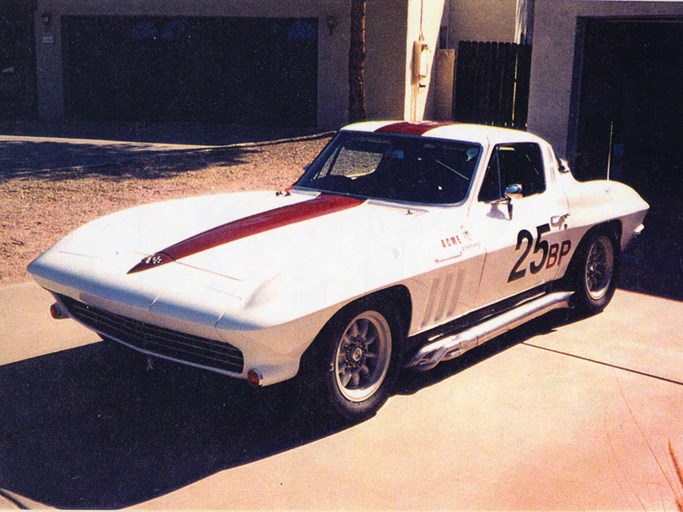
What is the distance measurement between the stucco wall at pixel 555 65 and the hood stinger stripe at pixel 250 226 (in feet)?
23.7

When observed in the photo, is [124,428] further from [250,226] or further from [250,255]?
[250,226]

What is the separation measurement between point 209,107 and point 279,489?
17.7m

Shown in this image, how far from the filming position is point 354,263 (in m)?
4.25

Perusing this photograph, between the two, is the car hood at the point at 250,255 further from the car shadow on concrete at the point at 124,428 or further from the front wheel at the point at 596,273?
the front wheel at the point at 596,273

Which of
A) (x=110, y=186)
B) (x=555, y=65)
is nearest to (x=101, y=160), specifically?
(x=110, y=186)

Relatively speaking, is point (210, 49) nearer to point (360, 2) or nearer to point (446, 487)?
point (360, 2)

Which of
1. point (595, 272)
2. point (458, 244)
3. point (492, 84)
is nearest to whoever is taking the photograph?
point (458, 244)

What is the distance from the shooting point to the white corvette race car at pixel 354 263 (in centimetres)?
395

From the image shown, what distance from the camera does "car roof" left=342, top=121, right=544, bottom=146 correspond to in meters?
5.50

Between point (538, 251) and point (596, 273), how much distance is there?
3.96 ft

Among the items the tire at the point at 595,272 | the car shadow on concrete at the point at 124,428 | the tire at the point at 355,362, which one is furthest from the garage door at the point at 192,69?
the tire at the point at 355,362

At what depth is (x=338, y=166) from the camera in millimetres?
5742

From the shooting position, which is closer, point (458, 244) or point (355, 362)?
point (355, 362)

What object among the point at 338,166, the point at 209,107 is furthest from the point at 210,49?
the point at 338,166
